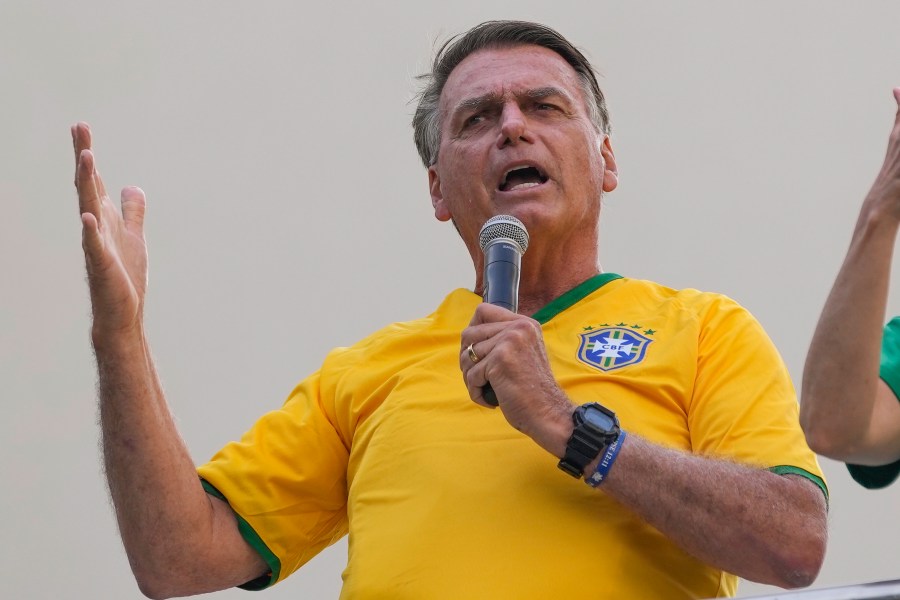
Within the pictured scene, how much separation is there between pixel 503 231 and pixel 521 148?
472 millimetres

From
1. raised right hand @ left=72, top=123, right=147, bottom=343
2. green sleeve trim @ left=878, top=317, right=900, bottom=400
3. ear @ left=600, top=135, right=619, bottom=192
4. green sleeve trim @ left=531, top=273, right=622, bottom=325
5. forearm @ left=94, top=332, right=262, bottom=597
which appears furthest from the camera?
ear @ left=600, top=135, right=619, bottom=192

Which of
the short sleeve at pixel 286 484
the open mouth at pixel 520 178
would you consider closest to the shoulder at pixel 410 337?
the short sleeve at pixel 286 484

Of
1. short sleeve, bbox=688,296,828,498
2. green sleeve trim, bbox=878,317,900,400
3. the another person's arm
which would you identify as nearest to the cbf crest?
short sleeve, bbox=688,296,828,498

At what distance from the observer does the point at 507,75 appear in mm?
3139

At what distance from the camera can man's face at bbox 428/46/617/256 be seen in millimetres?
2932

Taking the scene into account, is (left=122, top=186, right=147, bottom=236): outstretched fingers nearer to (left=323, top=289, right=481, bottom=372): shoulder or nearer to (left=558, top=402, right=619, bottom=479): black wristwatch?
(left=323, top=289, right=481, bottom=372): shoulder

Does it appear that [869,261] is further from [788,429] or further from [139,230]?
[139,230]

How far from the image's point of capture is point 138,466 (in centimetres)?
261

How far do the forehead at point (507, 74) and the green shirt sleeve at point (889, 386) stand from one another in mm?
1124

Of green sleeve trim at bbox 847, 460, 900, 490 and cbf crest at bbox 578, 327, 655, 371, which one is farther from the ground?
cbf crest at bbox 578, 327, 655, 371

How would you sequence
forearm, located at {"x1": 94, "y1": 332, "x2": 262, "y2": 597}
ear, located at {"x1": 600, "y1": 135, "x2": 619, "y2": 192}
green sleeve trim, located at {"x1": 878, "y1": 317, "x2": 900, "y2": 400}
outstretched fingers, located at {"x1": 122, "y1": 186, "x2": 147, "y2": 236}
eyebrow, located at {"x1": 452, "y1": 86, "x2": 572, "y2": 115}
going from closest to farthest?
green sleeve trim, located at {"x1": 878, "y1": 317, "x2": 900, "y2": 400}
forearm, located at {"x1": 94, "y1": 332, "x2": 262, "y2": 597}
outstretched fingers, located at {"x1": 122, "y1": 186, "x2": 147, "y2": 236}
eyebrow, located at {"x1": 452, "y1": 86, "x2": 572, "y2": 115}
ear, located at {"x1": 600, "y1": 135, "x2": 619, "y2": 192}

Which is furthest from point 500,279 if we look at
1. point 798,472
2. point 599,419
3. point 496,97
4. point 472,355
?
point 496,97

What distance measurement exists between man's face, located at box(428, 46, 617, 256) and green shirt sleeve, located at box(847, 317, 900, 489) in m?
0.85

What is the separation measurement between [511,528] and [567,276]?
0.73 metres
